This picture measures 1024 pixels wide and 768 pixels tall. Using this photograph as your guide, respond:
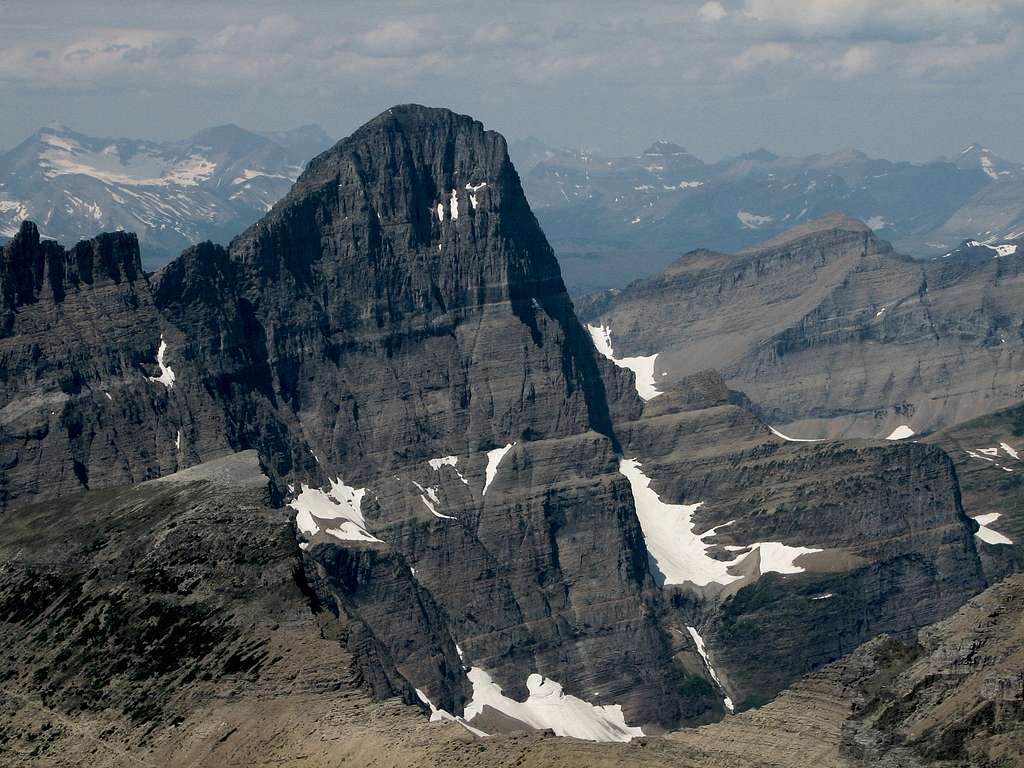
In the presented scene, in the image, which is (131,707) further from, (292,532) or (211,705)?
(292,532)

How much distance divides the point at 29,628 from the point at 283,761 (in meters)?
33.3

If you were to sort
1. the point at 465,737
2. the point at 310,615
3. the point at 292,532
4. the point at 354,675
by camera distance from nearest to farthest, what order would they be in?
the point at 465,737, the point at 354,675, the point at 310,615, the point at 292,532

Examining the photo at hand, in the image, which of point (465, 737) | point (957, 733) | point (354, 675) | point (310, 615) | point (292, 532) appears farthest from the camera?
point (292, 532)

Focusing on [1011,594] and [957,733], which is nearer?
[957,733]

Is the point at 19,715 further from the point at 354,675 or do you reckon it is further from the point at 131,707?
the point at 354,675

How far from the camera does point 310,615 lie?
10644 centimetres

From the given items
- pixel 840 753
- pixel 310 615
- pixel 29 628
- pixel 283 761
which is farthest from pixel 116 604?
pixel 840 753

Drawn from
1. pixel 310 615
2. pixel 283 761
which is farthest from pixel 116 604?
pixel 283 761

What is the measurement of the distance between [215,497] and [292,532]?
17.5m

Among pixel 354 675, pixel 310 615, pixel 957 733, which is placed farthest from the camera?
pixel 310 615

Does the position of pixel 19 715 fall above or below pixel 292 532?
below

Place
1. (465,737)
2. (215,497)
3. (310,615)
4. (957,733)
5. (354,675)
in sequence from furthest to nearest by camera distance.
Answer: (215,497), (310,615), (354,675), (465,737), (957,733)

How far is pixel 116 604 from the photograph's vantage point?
4582 inches

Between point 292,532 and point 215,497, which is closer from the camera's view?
point 292,532
